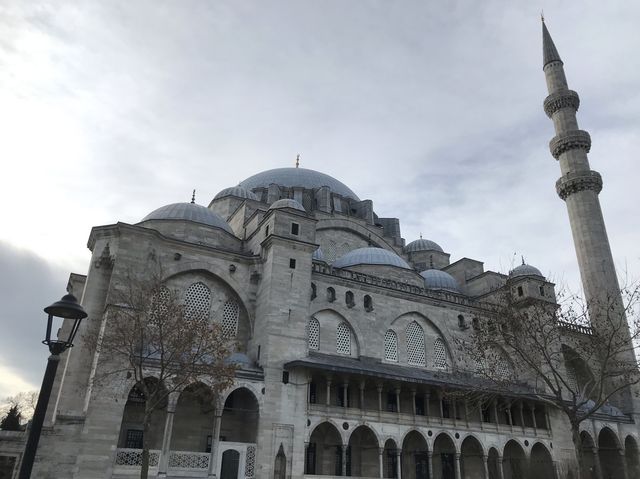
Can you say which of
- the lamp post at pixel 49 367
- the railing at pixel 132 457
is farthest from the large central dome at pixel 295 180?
the lamp post at pixel 49 367

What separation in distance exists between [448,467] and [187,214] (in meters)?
17.5

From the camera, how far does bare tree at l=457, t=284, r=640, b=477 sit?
16.1m

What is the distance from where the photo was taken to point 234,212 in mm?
31797

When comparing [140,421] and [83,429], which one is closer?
[83,429]

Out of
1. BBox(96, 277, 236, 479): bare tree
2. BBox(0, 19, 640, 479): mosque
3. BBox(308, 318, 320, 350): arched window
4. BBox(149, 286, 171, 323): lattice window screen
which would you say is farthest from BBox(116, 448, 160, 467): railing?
BBox(308, 318, 320, 350): arched window

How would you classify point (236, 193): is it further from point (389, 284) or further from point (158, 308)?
point (158, 308)

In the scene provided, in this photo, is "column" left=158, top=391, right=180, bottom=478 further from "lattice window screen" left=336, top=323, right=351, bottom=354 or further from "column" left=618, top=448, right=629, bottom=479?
"column" left=618, top=448, right=629, bottom=479

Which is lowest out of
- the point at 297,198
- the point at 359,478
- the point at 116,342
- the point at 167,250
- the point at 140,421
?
the point at 359,478

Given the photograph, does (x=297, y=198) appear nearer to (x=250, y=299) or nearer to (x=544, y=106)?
(x=250, y=299)

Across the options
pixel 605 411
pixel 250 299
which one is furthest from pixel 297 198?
pixel 605 411

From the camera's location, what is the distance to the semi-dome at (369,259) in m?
29.7

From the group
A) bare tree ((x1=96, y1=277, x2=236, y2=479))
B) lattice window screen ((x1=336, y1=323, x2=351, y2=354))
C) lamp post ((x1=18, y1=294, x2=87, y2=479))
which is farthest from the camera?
lattice window screen ((x1=336, y1=323, x2=351, y2=354))

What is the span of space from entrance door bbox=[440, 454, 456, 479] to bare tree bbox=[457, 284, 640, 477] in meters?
3.77

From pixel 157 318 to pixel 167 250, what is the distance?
659 centimetres
